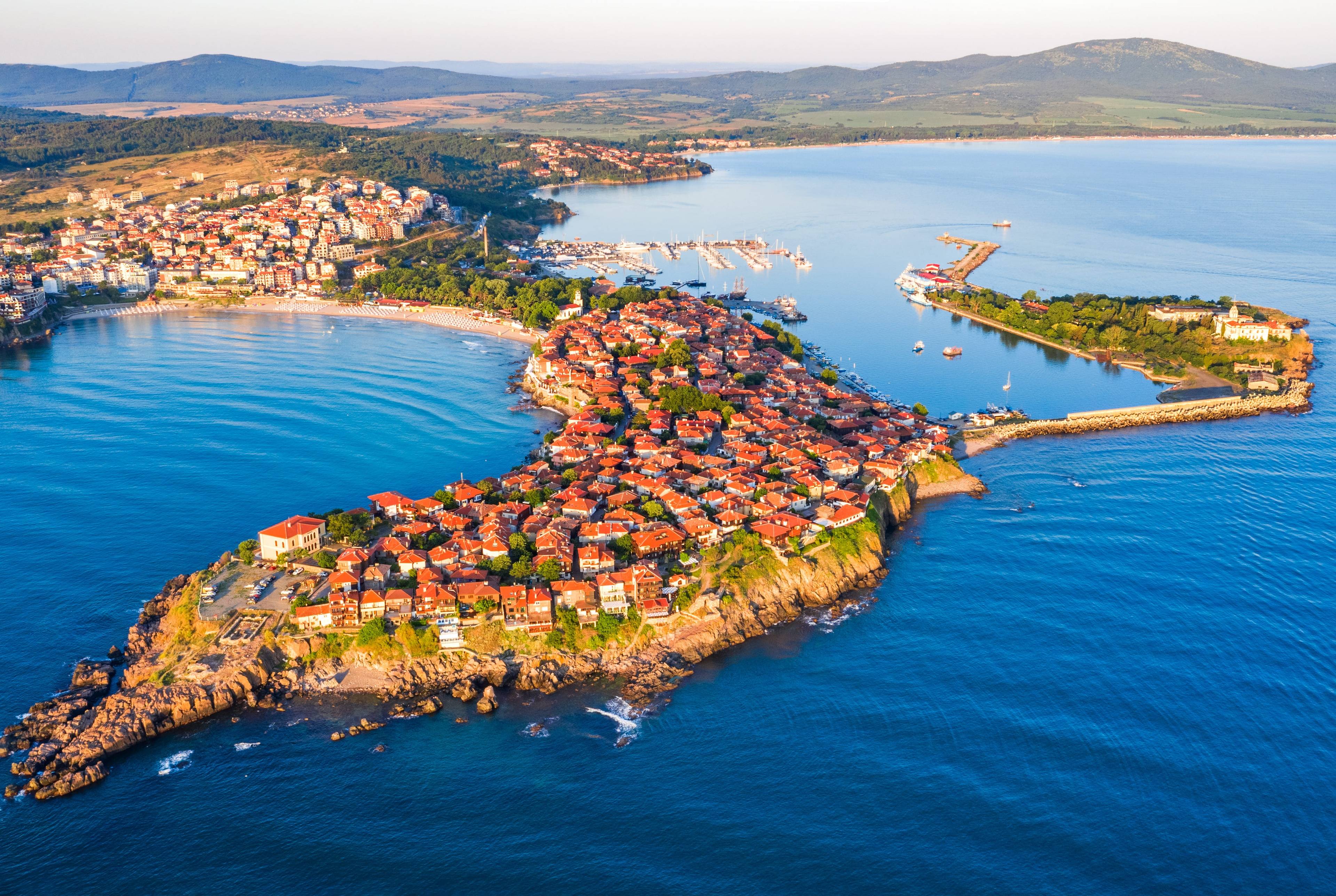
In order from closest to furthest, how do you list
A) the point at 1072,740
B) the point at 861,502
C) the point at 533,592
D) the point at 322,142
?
the point at 1072,740 < the point at 533,592 < the point at 861,502 < the point at 322,142

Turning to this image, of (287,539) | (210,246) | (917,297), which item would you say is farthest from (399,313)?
(287,539)

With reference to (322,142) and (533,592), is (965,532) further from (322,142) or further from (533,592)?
(322,142)

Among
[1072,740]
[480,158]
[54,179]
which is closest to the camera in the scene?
[1072,740]

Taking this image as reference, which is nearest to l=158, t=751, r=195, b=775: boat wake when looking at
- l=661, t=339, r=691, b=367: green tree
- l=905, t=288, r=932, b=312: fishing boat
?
l=661, t=339, r=691, b=367: green tree

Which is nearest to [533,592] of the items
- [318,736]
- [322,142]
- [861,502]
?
[318,736]

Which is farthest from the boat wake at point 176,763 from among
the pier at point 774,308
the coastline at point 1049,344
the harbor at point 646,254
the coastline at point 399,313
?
the harbor at point 646,254

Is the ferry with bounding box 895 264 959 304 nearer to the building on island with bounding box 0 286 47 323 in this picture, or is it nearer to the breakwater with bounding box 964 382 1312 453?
the breakwater with bounding box 964 382 1312 453

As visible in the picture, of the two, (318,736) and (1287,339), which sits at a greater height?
(1287,339)
